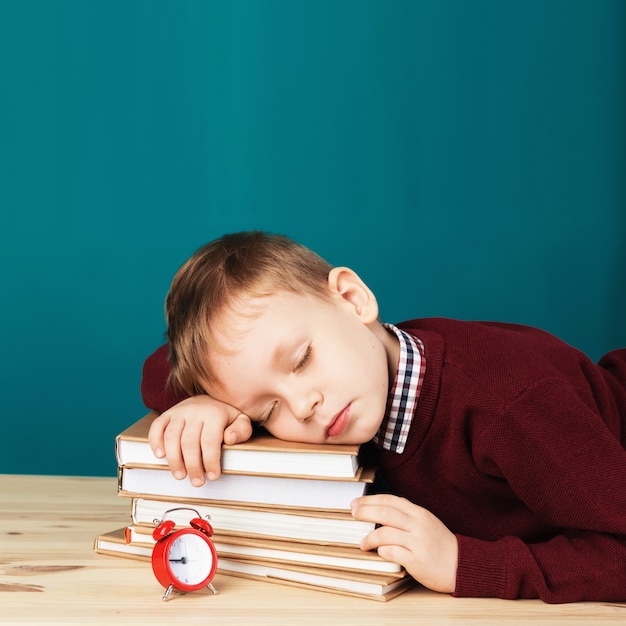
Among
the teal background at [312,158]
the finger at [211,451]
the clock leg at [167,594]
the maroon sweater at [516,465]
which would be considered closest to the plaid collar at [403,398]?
the maroon sweater at [516,465]

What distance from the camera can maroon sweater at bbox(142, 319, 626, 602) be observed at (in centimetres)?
96

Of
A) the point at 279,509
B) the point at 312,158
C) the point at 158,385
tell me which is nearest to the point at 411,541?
the point at 279,509

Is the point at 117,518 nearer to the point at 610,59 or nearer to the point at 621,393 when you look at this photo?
the point at 621,393

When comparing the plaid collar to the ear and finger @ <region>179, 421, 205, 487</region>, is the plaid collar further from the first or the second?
finger @ <region>179, 421, 205, 487</region>

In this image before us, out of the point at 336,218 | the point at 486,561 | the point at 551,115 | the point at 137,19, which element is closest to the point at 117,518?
the point at 486,561

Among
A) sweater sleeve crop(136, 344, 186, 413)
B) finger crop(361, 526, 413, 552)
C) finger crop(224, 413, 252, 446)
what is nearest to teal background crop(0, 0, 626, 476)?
sweater sleeve crop(136, 344, 186, 413)

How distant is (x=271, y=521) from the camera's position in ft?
3.29

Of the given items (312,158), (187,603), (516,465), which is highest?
(312,158)

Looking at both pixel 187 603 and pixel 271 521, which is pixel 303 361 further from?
pixel 187 603

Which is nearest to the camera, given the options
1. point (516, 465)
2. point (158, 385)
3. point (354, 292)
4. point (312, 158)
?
point (516, 465)

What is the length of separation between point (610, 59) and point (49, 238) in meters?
1.26

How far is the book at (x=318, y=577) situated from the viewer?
0.94 metres

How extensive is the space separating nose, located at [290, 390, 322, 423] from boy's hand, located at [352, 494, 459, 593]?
12 cm

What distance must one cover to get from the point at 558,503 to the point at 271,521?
0.33 meters
